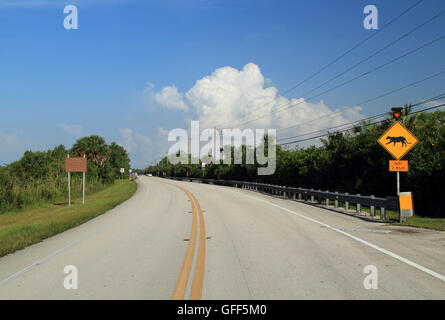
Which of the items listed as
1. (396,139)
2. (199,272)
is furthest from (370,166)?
(199,272)

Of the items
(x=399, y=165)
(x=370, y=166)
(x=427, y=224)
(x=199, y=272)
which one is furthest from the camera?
(x=370, y=166)

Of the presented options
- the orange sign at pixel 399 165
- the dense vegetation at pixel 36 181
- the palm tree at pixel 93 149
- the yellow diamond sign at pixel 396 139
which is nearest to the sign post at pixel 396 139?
the yellow diamond sign at pixel 396 139

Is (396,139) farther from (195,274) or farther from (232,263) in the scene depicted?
(195,274)

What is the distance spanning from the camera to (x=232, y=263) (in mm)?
7930

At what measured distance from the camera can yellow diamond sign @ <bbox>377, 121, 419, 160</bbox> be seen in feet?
50.5

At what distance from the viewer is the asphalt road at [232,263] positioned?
6.02m

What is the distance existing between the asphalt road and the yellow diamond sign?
358 centimetres

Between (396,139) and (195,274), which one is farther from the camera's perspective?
(396,139)

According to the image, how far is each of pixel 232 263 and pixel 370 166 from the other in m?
18.7

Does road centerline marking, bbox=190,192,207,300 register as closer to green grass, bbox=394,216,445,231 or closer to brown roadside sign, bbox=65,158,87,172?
green grass, bbox=394,216,445,231

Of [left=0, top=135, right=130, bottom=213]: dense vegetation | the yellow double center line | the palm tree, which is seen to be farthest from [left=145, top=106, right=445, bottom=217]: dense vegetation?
the palm tree

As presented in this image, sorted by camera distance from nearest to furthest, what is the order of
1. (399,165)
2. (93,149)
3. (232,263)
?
(232,263) < (399,165) < (93,149)
